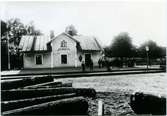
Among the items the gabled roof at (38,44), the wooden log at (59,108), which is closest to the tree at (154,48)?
the wooden log at (59,108)

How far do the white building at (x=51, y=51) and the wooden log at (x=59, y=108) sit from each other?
16.1m

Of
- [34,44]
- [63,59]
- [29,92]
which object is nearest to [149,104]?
[29,92]

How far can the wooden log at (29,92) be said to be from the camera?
7518 mm

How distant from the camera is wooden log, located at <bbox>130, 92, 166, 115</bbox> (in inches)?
271

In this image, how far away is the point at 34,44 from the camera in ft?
76.1

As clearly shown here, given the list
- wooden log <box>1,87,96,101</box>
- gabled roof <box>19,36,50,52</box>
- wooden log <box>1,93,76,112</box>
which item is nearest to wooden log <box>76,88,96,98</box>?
wooden log <box>1,87,96,101</box>

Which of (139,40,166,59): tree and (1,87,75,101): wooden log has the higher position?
(139,40,166,59): tree

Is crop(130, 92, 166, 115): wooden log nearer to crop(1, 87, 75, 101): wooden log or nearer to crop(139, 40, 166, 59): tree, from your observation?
crop(1, 87, 75, 101): wooden log

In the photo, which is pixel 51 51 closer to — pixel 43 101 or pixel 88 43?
pixel 88 43

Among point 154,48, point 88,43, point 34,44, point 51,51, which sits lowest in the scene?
point 154,48

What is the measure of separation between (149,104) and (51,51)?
17012 millimetres

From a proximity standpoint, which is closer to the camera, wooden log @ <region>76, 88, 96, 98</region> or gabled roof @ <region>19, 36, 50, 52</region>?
wooden log @ <region>76, 88, 96, 98</region>

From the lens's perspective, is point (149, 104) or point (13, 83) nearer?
point (149, 104)

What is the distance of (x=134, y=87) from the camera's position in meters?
11.2
